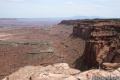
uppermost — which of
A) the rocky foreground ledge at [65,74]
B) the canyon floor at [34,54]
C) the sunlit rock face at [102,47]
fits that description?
the rocky foreground ledge at [65,74]

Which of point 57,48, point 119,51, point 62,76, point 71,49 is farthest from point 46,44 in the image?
point 62,76

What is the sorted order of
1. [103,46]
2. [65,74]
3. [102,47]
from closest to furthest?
[65,74] < [103,46] < [102,47]

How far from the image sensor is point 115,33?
41688 mm

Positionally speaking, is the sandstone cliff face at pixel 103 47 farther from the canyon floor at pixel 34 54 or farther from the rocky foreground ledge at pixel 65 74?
the rocky foreground ledge at pixel 65 74

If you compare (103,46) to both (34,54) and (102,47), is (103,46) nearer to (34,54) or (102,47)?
(102,47)

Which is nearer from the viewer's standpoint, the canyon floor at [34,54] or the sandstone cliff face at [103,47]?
the sandstone cliff face at [103,47]

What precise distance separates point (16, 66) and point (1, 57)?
4547mm

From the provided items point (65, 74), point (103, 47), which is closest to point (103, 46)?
point (103, 47)

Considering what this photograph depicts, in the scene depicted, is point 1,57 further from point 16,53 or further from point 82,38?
point 82,38

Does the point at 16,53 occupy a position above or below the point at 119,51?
below

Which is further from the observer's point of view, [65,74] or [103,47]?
[103,47]

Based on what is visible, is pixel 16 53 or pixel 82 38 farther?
pixel 82 38

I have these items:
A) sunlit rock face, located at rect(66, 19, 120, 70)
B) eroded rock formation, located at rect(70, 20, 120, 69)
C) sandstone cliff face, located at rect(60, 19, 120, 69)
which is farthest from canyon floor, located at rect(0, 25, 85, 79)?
eroded rock formation, located at rect(70, 20, 120, 69)

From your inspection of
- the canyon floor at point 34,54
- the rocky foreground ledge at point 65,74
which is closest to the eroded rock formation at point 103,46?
the canyon floor at point 34,54
